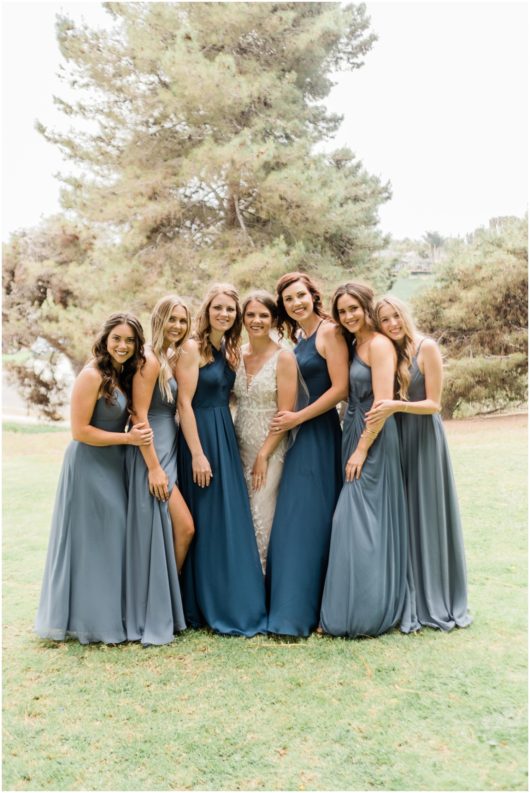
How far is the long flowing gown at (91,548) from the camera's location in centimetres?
411

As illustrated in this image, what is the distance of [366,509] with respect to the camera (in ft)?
13.5

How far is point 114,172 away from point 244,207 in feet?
9.46

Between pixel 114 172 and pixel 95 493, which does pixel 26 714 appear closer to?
pixel 95 493

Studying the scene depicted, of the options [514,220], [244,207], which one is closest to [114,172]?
[244,207]

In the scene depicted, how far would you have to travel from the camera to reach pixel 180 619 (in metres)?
4.20

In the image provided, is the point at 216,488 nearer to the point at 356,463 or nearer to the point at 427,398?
the point at 356,463

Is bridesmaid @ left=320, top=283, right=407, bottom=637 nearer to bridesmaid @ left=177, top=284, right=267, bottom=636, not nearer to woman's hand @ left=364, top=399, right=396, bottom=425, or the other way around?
woman's hand @ left=364, top=399, right=396, bottom=425

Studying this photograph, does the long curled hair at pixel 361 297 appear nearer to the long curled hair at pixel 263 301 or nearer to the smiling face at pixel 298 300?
the smiling face at pixel 298 300

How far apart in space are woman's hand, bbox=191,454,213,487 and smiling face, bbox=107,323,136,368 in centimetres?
76

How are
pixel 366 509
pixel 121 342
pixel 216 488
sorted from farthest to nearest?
1. pixel 216 488
2. pixel 366 509
3. pixel 121 342

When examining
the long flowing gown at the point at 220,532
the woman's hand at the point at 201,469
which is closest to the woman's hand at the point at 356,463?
the long flowing gown at the point at 220,532

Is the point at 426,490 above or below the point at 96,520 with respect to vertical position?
above

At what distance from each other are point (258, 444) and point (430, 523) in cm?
119

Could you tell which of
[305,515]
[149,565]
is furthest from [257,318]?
[149,565]
